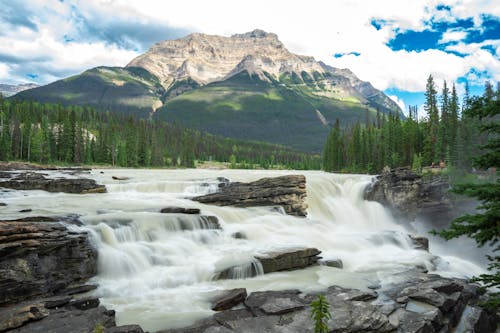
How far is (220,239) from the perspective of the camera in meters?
22.5

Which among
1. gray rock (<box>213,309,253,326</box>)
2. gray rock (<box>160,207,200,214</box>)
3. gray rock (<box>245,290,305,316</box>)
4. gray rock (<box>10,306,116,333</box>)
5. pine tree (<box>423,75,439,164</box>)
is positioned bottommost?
gray rock (<box>213,309,253,326</box>)

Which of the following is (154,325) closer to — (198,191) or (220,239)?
(220,239)

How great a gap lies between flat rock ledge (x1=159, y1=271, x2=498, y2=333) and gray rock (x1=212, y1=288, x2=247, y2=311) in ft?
0.29

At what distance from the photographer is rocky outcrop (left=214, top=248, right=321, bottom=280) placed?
17.6 m

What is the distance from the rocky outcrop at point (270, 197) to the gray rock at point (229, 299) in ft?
58.3

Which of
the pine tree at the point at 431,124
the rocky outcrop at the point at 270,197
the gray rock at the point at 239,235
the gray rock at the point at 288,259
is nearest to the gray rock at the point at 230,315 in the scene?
the gray rock at the point at 288,259

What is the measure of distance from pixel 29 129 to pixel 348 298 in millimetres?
109440

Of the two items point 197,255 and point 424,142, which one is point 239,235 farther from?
point 424,142

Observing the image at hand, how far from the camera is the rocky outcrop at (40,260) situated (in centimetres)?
1379

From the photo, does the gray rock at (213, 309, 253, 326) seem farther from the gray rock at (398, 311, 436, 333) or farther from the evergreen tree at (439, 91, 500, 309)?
the evergreen tree at (439, 91, 500, 309)

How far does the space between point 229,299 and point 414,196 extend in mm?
38788

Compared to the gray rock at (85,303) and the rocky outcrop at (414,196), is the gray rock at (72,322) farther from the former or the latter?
the rocky outcrop at (414,196)

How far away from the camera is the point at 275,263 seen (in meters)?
18.8

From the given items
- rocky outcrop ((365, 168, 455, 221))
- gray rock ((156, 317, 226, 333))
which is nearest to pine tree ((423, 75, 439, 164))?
rocky outcrop ((365, 168, 455, 221))
